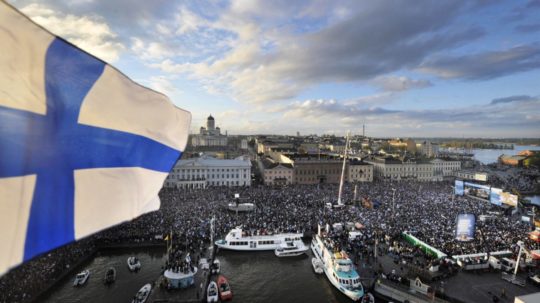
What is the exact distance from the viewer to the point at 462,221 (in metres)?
25.5

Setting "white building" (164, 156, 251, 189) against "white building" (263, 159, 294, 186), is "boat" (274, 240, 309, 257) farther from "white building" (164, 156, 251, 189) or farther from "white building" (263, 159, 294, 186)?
"white building" (263, 159, 294, 186)

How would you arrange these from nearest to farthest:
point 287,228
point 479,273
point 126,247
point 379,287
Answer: point 379,287, point 479,273, point 126,247, point 287,228

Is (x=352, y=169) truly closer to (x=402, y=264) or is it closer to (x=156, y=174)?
(x=402, y=264)

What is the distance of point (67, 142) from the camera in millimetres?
3330

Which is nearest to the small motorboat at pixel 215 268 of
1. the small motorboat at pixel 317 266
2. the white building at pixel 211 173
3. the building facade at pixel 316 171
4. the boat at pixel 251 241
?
the boat at pixel 251 241

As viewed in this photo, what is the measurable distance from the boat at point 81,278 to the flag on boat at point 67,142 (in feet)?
73.5

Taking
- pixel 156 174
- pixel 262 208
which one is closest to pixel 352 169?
pixel 262 208

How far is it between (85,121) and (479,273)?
27.6m

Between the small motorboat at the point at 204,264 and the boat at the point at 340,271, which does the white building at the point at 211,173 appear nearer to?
the small motorboat at the point at 204,264

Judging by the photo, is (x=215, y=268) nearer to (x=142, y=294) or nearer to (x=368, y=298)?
(x=142, y=294)

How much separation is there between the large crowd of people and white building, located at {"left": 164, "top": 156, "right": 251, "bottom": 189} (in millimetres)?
11546

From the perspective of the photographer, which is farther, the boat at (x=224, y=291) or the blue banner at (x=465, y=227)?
the blue banner at (x=465, y=227)

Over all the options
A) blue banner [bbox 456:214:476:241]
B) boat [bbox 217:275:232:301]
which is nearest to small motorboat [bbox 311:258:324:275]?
boat [bbox 217:275:232:301]

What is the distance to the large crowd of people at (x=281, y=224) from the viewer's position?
2219cm
